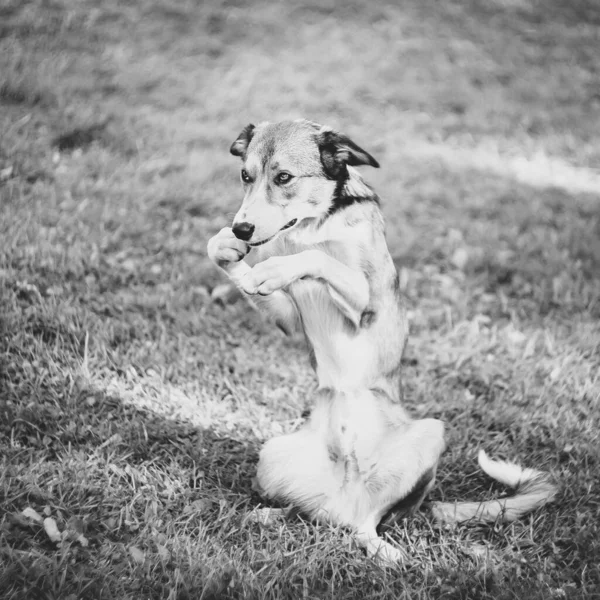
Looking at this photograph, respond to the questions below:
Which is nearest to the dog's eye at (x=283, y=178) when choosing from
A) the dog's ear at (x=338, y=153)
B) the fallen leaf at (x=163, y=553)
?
the dog's ear at (x=338, y=153)

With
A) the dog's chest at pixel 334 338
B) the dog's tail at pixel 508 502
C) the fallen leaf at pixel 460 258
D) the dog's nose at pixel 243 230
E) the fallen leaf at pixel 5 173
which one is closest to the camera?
the dog's nose at pixel 243 230

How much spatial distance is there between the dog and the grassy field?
16 centimetres

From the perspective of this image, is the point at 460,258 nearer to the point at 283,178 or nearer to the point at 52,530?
the point at 283,178

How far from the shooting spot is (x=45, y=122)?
225 inches

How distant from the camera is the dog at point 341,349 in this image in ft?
8.96

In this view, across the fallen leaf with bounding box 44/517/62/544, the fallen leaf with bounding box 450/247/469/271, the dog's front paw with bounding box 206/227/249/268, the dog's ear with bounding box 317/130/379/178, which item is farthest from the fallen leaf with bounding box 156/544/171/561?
the fallen leaf with bounding box 450/247/469/271

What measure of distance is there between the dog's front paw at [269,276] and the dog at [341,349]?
186mm

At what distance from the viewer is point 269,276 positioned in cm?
246

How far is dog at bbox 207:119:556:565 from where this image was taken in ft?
8.96

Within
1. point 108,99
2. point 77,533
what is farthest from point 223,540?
point 108,99

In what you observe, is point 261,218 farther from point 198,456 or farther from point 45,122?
point 45,122

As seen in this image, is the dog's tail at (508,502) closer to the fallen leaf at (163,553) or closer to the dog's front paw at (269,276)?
the fallen leaf at (163,553)

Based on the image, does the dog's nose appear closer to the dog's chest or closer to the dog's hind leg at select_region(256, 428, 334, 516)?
the dog's chest

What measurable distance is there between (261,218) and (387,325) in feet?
2.57
